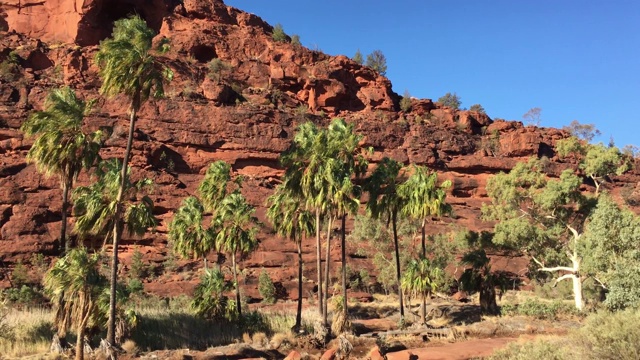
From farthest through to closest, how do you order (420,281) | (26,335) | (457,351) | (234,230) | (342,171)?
(234,230) → (420,281) → (342,171) → (457,351) → (26,335)

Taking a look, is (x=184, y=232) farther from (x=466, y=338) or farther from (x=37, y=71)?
(x=37, y=71)

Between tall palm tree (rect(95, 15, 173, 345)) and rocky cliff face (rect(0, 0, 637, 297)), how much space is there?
21485 mm

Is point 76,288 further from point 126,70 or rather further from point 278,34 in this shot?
point 278,34

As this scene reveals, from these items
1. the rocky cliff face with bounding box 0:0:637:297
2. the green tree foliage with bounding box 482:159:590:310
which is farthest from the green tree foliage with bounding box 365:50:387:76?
the green tree foliage with bounding box 482:159:590:310

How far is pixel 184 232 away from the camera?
28406mm

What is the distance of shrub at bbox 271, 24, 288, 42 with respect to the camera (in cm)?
7062

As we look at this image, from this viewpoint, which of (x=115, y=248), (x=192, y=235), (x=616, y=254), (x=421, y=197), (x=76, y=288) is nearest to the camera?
(x=76, y=288)

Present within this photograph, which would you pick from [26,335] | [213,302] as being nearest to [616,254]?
[213,302]

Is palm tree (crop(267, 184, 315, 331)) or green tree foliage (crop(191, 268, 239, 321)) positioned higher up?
palm tree (crop(267, 184, 315, 331))

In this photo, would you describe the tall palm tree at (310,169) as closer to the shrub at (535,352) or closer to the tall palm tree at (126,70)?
the tall palm tree at (126,70)

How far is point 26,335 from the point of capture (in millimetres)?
17359

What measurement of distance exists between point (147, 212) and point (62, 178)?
4310 millimetres

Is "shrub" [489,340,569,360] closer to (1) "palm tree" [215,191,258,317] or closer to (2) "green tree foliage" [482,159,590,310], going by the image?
(1) "palm tree" [215,191,258,317]

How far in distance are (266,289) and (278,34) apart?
46.1m
